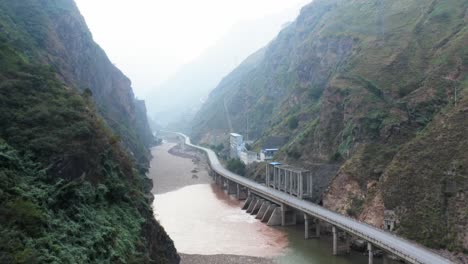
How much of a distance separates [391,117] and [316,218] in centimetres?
2074

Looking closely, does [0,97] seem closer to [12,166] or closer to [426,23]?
[12,166]

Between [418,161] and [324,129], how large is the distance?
92.4 feet

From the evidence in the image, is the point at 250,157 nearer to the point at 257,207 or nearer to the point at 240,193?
the point at 240,193

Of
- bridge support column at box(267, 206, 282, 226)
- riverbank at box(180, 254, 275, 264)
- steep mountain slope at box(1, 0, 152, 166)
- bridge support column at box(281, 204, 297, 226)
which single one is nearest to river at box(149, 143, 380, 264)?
riverbank at box(180, 254, 275, 264)

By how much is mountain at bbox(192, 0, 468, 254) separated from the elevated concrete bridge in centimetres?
343

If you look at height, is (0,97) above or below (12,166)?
above

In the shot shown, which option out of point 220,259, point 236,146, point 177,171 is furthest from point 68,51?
point 220,259

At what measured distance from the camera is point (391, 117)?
2518 inches

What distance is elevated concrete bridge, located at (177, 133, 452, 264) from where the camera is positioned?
3638 cm

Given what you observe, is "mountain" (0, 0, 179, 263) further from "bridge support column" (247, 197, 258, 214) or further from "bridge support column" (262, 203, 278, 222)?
"bridge support column" (247, 197, 258, 214)

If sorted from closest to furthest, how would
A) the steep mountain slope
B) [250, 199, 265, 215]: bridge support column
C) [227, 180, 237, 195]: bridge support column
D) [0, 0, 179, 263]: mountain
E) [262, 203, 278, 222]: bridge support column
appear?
[0, 0, 179, 263]: mountain < [262, 203, 278, 222]: bridge support column < the steep mountain slope < [250, 199, 265, 215]: bridge support column < [227, 180, 237, 195]: bridge support column

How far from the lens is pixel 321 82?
376 feet

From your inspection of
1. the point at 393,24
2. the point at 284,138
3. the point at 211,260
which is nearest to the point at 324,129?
the point at 284,138

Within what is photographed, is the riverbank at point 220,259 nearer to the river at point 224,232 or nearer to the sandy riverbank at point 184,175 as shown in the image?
the sandy riverbank at point 184,175
